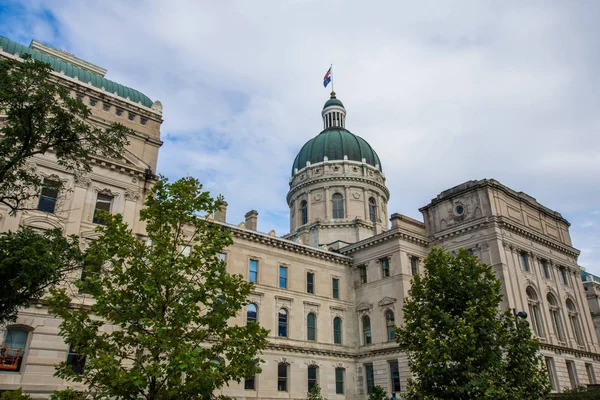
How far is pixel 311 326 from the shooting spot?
139 ft

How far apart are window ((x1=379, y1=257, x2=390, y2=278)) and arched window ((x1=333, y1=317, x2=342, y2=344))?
590 cm

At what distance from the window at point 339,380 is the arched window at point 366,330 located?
11.5 feet

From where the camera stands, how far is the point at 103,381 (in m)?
12.3

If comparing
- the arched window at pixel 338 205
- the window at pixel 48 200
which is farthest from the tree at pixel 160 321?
the arched window at pixel 338 205

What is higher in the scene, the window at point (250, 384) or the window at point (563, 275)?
the window at point (563, 275)

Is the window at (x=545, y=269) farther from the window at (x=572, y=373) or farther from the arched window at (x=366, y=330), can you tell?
the arched window at (x=366, y=330)

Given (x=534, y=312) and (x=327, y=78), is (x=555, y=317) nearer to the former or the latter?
(x=534, y=312)

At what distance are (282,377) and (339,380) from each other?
618 centimetres

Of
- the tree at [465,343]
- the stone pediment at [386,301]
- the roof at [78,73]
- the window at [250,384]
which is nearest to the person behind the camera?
the tree at [465,343]

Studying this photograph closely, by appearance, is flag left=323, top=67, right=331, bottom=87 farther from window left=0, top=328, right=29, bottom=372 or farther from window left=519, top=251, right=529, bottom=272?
window left=0, top=328, right=29, bottom=372

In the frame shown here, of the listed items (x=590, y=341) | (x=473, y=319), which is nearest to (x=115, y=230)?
(x=473, y=319)

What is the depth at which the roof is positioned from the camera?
32.2 meters

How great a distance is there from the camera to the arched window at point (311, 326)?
41.8 metres

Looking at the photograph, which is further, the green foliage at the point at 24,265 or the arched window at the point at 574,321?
the arched window at the point at 574,321
